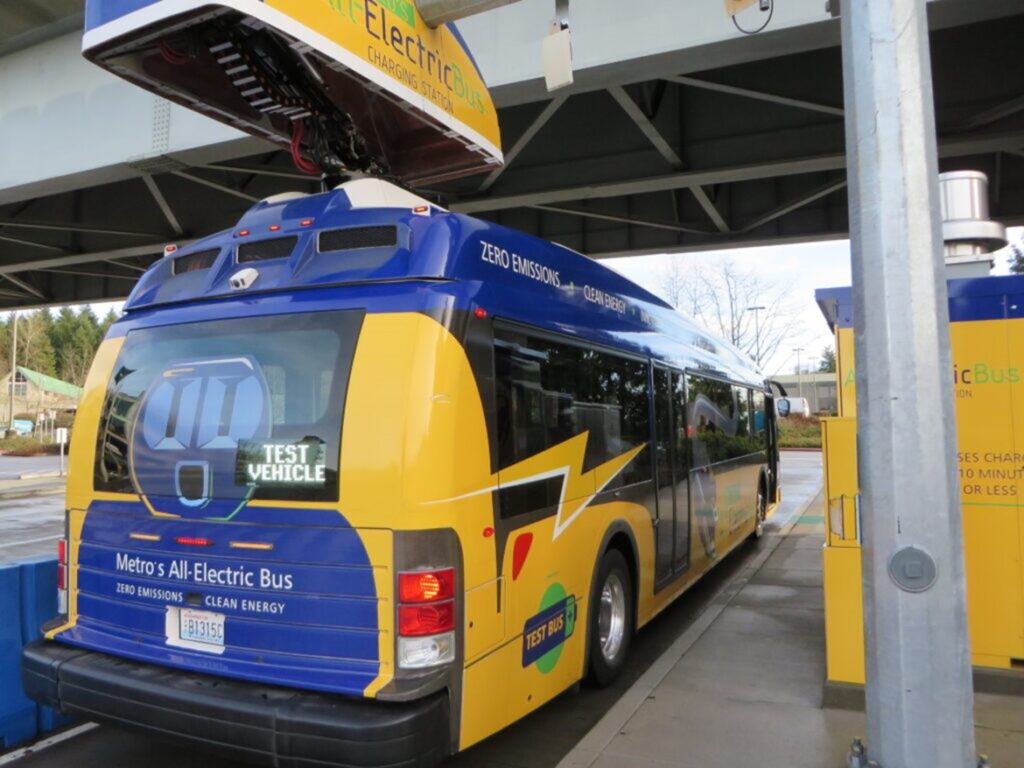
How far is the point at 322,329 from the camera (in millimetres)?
3910

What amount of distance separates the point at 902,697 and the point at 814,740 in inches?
81.2

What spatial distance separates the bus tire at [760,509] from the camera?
11.8 meters

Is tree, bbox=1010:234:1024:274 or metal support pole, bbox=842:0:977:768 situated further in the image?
tree, bbox=1010:234:1024:274

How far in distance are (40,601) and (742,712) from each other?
456 cm

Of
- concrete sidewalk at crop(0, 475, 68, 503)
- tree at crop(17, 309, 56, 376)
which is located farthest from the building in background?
concrete sidewalk at crop(0, 475, 68, 503)

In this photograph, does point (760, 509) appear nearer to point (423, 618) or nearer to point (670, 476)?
point (670, 476)

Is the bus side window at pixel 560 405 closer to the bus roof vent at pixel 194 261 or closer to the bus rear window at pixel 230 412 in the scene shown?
the bus rear window at pixel 230 412

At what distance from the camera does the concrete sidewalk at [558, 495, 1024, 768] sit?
4.18 m

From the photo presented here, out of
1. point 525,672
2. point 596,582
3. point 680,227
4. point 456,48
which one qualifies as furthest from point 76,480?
point 680,227

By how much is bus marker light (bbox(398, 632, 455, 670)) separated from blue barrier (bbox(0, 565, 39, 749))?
2838 mm

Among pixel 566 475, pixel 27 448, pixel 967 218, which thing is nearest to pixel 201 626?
pixel 566 475

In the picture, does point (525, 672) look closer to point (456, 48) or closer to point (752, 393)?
point (456, 48)

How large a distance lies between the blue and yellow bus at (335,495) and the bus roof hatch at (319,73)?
941 mm

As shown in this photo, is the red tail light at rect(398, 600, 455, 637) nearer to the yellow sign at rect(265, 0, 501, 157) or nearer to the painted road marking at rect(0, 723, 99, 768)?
the painted road marking at rect(0, 723, 99, 768)
